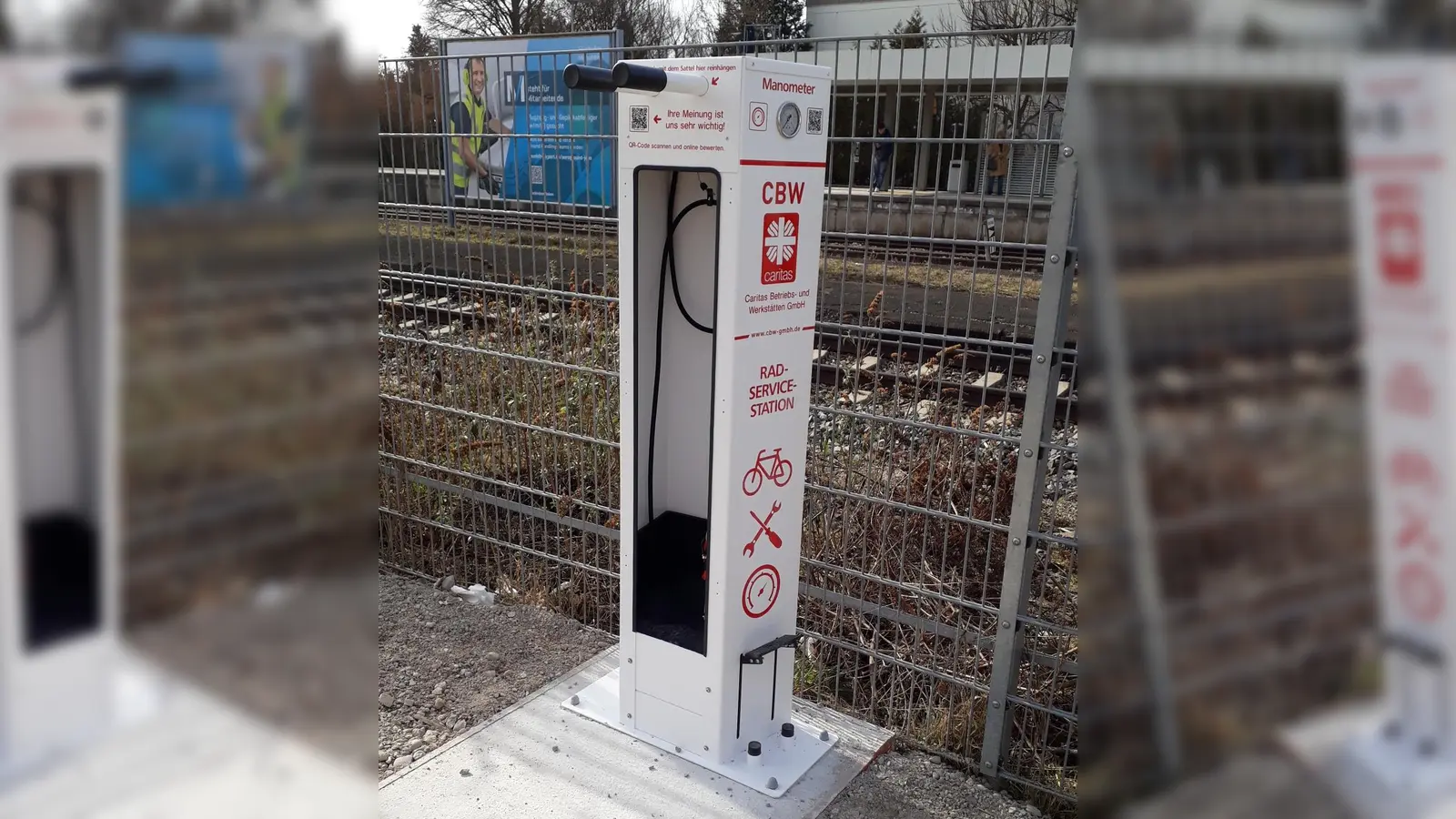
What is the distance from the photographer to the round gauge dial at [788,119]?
118 inches

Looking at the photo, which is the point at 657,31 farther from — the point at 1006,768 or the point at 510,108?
the point at 1006,768

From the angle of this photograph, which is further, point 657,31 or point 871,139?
point 657,31

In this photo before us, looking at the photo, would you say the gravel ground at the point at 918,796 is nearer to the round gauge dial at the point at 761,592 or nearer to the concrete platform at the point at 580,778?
the concrete platform at the point at 580,778

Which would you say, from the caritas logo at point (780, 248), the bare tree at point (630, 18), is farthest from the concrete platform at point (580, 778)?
the bare tree at point (630, 18)

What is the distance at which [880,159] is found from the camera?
3590mm

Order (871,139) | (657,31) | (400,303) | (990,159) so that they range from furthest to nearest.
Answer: (657,31) → (400,303) → (871,139) → (990,159)

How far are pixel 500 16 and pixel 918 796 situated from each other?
840 inches

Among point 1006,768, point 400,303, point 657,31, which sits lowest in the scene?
point 1006,768
